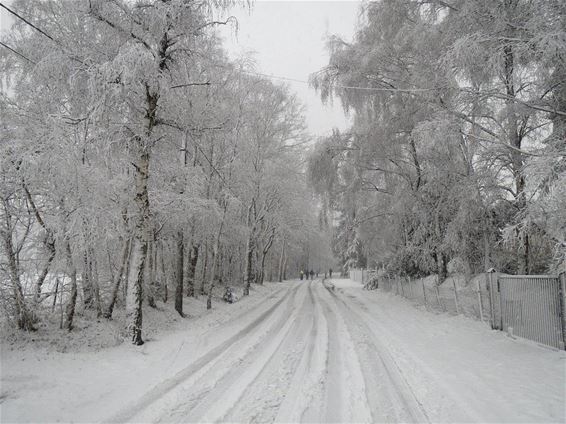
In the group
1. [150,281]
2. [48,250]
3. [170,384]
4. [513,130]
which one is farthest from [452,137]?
[150,281]

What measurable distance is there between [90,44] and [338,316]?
417 inches

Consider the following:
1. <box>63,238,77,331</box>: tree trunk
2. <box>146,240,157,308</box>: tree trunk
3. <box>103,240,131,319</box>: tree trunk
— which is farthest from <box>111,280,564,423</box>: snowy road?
<box>146,240,157,308</box>: tree trunk

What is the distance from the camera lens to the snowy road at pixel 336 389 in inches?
169

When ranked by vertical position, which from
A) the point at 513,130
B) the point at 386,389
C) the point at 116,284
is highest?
the point at 513,130

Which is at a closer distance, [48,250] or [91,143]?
[48,250]

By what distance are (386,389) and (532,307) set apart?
443 cm

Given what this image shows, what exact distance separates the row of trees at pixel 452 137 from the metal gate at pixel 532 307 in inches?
20.2

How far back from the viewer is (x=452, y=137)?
8.23 metres

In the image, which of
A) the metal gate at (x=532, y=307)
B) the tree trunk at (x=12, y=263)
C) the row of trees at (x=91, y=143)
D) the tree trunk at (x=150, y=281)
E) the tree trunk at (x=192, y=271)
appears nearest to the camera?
the tree trunk at (x=12, y=263)

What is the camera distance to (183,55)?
8.63m

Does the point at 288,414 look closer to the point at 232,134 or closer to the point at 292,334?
the point at 292,334

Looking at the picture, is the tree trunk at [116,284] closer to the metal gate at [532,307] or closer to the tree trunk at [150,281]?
the tree trunk at [150,281]

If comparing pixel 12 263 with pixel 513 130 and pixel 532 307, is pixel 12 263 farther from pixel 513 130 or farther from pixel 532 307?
pixel 513 130

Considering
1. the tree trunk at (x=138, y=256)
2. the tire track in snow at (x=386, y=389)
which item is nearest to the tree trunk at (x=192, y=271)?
the tree trunk at (x=138, y=256)
